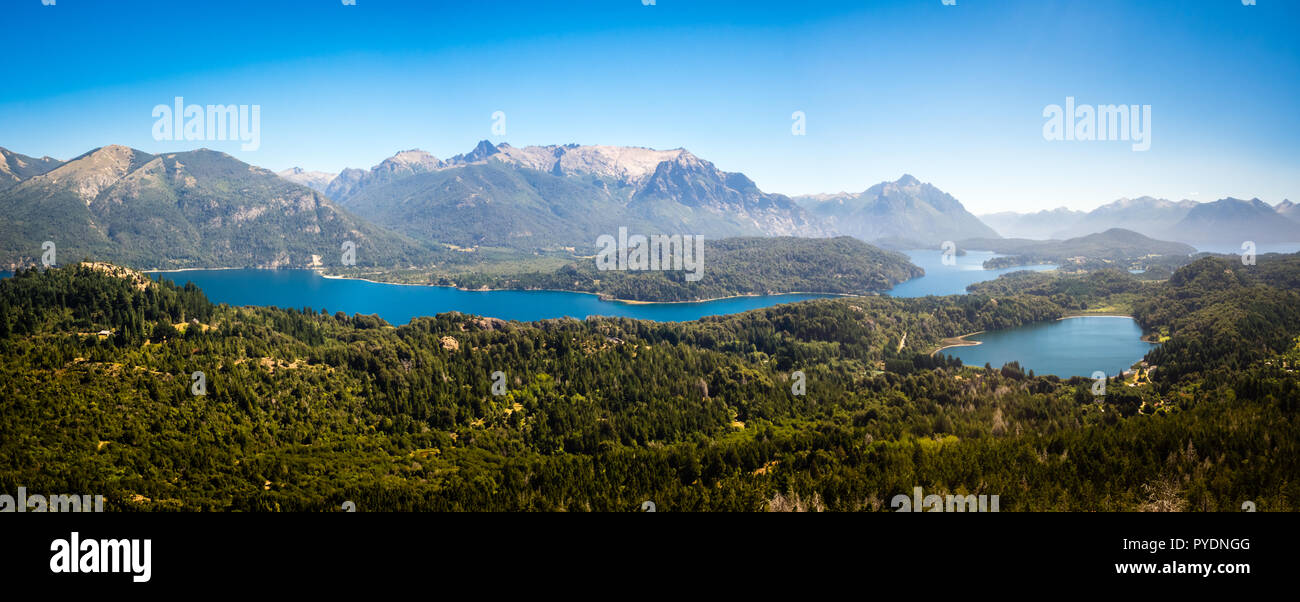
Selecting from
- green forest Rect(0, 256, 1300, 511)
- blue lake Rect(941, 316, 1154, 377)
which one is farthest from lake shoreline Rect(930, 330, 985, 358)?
green forest Rect(0, 256, 1300, 511)

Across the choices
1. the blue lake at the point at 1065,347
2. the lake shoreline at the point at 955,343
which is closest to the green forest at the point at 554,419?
the blue lake at the point at 1065,347

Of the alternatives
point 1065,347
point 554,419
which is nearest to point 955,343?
point 1065,347

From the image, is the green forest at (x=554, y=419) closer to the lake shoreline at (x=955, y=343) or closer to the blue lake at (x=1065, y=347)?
the blue lake at (x=1065, y=347)

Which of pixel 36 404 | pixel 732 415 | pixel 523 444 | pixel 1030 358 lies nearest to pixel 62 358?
pixel 36 404

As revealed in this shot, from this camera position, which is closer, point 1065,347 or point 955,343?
point 1065,347

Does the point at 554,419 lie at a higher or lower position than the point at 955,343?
lower

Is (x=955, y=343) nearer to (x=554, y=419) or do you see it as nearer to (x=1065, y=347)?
(x=1065, y=347)
